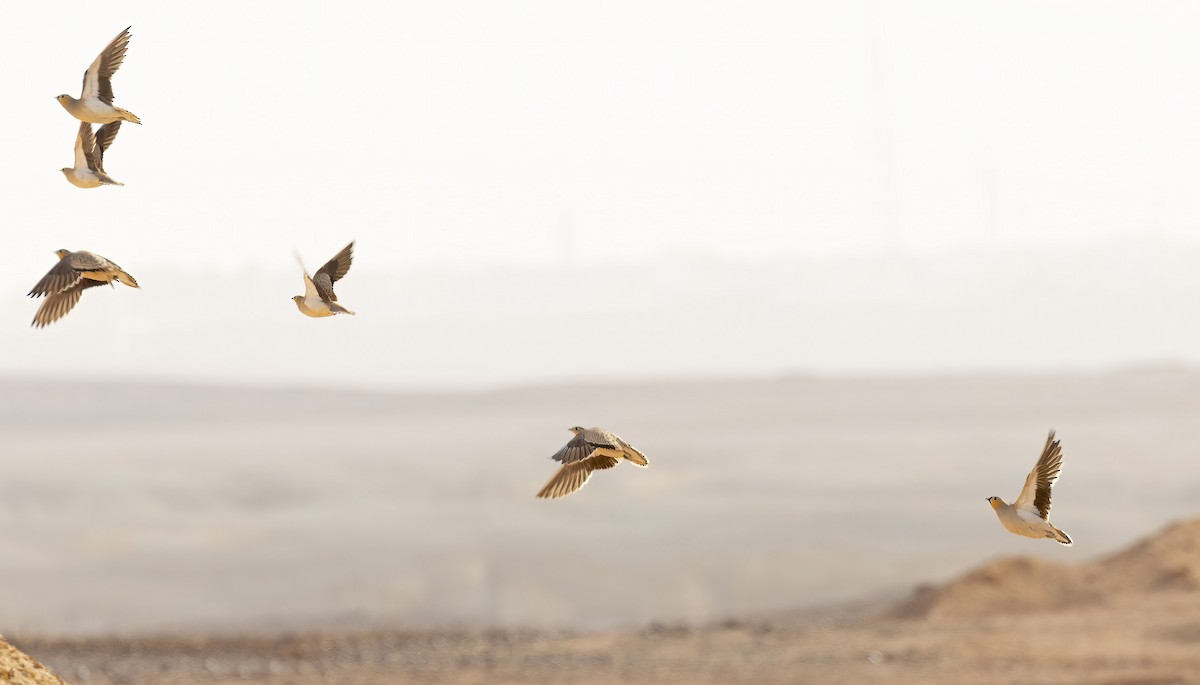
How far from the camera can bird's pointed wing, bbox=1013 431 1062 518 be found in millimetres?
7309

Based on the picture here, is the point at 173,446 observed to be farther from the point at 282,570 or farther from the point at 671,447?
the point at 282,570

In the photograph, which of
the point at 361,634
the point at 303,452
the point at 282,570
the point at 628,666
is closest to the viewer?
the point at 628,666

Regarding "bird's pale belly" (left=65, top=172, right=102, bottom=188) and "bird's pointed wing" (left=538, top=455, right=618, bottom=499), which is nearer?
"bird's pointed wing" (left=538, top=455, right=618, bottom=499)

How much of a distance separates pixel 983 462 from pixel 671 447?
13.3m

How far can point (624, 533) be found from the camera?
147 ft

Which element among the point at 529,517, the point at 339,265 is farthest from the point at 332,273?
the point at 529,517

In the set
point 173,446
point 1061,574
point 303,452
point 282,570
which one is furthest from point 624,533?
point 173,446

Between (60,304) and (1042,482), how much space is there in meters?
4.91

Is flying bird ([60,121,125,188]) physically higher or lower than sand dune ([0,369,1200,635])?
lower

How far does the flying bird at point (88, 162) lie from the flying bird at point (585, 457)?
2.45 meters

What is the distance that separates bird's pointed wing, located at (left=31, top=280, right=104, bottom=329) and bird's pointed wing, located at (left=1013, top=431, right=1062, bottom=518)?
14.9ft

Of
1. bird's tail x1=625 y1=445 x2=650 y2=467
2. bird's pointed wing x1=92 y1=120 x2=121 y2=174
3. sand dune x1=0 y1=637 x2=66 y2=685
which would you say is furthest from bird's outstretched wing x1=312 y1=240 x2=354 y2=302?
sand dune x1=0 y1=637 x2=66 y2=685

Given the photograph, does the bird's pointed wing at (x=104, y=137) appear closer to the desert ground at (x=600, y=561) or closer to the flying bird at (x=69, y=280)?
the flying bird at (x=69, y=280)

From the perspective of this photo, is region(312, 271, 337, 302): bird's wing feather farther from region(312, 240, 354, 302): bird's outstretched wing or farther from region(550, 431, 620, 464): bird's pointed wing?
region(550, 431, 620, 464): bird's pointed wing
